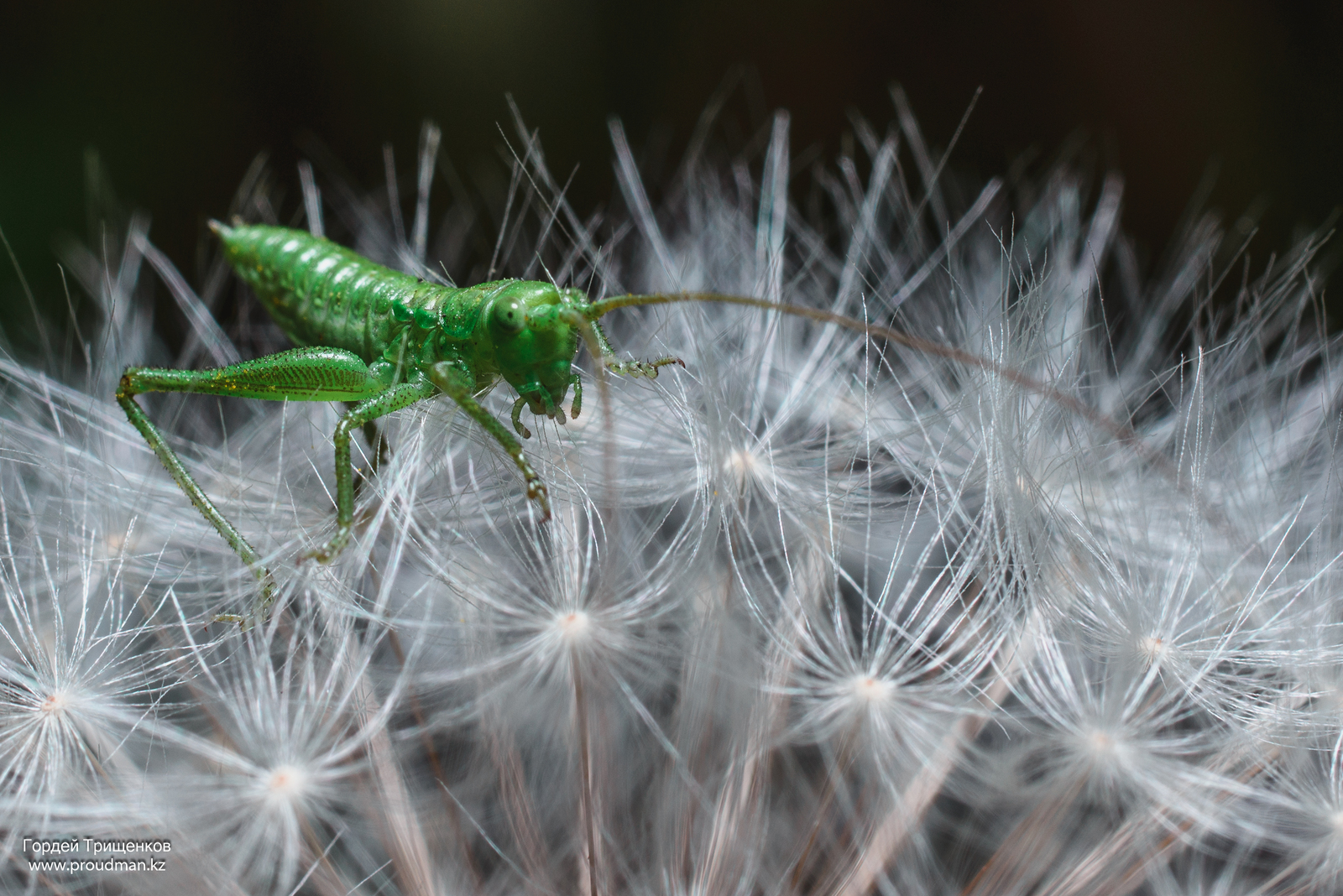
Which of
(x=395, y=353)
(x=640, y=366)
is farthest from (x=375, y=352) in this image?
(x=640, y=366)

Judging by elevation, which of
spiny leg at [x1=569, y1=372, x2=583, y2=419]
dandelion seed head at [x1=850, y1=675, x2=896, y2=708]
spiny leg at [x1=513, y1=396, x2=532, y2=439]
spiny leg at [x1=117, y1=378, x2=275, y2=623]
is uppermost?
spiny leg at [x1=569, y1=372, x2=583, y2=419]

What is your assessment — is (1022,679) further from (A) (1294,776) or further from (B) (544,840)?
(B) (544,840)

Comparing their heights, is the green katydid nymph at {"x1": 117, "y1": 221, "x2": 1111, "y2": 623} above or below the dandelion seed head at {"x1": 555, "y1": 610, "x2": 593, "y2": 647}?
above

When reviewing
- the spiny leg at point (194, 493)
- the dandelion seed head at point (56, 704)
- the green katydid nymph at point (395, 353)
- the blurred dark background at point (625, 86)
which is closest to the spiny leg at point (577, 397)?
the green katydid nymph at point (395, 353)

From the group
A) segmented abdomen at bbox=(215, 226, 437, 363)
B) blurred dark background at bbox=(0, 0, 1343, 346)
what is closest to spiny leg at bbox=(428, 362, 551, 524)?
segmented abdomen at bbox=(215, 226, 437, 363)

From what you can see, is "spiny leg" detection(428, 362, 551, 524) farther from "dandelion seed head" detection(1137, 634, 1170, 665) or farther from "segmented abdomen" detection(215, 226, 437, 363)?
"dandelion seed head" detection(1137, 634, 1170, 665)

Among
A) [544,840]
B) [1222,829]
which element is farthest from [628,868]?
[1222,829]
